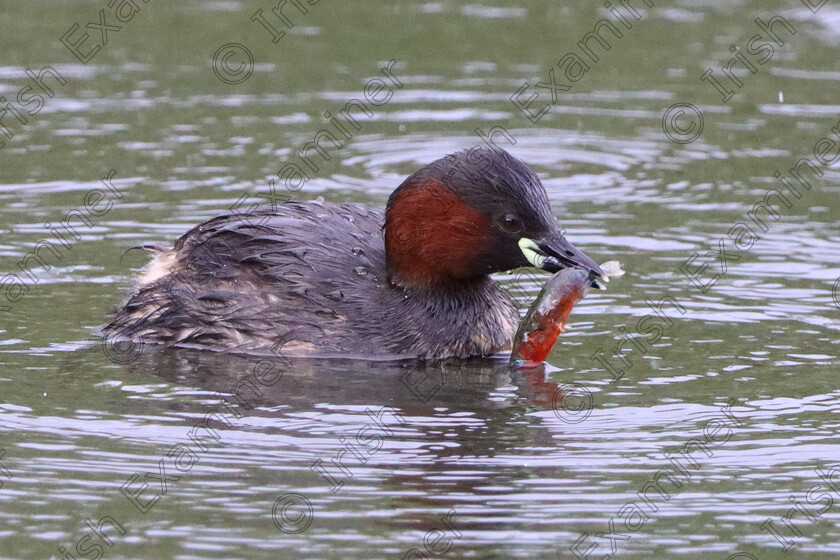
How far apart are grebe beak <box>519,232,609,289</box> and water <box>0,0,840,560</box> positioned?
26.3 inches

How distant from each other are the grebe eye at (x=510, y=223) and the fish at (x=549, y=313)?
1.31 feet

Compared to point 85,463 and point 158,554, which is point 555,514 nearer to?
point 158,554

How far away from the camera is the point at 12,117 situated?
1559 cm

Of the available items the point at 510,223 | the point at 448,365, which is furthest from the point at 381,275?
the point at 510,223

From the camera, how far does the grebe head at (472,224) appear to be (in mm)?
9977

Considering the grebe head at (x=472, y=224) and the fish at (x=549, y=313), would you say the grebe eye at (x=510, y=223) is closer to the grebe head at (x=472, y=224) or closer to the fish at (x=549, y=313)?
the grebe head at (x=472, y=224)

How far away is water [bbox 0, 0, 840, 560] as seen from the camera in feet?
24.9

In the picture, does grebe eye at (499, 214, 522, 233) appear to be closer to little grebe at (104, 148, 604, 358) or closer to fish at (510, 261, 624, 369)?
little grebe at (104, 148, 604, 358)

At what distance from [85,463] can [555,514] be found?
8.10ft

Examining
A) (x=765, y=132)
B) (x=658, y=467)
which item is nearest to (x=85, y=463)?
(x=658, y=467)

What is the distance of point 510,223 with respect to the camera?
396 inches

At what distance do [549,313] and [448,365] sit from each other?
81 centimetres

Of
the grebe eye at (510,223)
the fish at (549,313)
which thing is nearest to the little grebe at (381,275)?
the grebe eye at (510,223)

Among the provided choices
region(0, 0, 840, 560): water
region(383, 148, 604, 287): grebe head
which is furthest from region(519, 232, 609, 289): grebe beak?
region(0, 0, 840, 560): water
